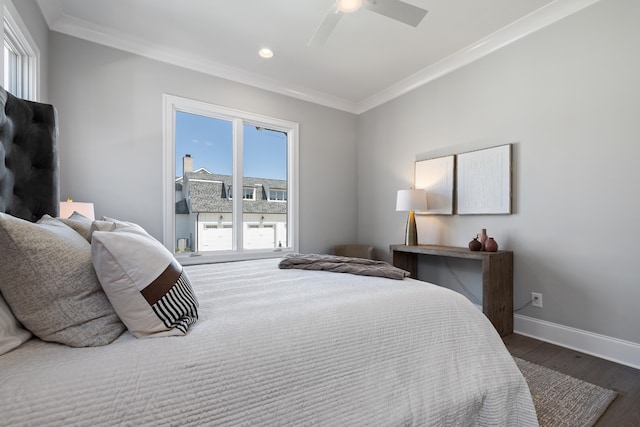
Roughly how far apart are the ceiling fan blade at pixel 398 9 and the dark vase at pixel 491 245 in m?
1.90

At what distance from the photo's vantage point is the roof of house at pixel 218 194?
3.38 m

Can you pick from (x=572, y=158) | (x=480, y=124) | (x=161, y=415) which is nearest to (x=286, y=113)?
(x=480, y=124)

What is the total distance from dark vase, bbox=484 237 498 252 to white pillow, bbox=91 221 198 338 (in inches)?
101

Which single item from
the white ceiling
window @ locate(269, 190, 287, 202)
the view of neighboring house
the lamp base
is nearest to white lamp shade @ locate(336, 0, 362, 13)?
the white ceiling

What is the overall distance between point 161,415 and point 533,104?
10.7ft

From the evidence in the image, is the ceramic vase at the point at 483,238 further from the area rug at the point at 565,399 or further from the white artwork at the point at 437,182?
the area rug at the point at 565,399

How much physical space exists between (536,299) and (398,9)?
101 inches

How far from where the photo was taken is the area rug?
151 cm

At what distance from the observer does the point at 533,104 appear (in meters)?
2.60

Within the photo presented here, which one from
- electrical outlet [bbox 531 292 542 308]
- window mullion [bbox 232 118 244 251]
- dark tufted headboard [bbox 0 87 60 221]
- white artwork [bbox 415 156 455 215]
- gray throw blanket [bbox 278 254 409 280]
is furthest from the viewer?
window mullion [bbox 232 118 244 251]

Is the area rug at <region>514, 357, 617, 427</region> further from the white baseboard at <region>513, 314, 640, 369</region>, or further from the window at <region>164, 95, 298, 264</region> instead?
the window at <region>164, 95, 298, 264</region>

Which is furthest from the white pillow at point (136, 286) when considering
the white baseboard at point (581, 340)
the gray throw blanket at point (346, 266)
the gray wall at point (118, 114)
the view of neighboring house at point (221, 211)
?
the white baseboard at point (581, 340)

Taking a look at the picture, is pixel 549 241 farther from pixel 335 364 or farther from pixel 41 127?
pixel 41 127

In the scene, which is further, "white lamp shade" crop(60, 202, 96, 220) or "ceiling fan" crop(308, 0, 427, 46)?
"white lamp shade" crop(60, 202, 96, 220)
